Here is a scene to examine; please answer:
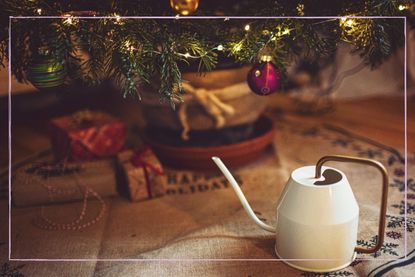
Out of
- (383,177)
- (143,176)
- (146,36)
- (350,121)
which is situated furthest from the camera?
(350,121)

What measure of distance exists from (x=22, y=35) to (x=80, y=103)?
88 cm

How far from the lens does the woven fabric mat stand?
813mm

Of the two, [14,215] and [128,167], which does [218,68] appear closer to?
[128,167]

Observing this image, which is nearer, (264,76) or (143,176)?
(264,76)

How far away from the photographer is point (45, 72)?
868 millimetres

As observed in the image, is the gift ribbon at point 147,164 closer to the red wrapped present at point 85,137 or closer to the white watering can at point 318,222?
the red wrapped present at point 85,137

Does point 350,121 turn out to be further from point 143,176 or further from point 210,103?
point 143,176

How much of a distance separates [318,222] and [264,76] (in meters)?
0.29

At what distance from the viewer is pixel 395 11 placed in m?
0.88

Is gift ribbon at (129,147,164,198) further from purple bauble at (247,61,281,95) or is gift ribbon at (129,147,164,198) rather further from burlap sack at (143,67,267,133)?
purple bauble at (247,61,281,95)

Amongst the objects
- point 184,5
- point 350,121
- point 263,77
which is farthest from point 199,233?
point 350,121

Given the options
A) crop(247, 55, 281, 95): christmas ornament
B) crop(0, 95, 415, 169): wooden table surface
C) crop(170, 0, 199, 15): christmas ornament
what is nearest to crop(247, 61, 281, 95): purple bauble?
crop(247, 55, 281, 95): christmas ornament

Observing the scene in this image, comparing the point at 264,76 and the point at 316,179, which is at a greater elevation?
the point at 264,76

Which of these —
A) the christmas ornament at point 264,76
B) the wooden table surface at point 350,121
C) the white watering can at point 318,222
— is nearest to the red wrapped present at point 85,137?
the wooden table surface at point 350,121
